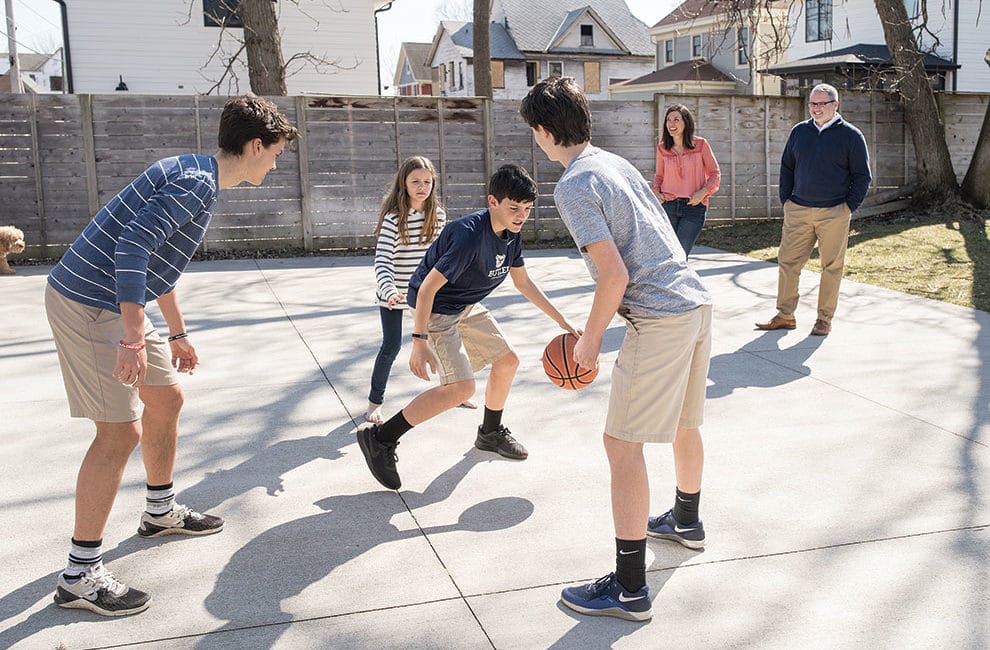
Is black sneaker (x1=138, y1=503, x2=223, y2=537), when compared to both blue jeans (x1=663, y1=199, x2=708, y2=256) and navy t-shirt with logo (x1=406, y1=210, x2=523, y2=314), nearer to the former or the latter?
navy t-shirt with logo (x1=406, y1=210, x2=523, y2=314)

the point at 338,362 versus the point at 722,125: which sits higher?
the point at 722,125

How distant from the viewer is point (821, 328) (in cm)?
805

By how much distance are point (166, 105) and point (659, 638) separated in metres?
11.9

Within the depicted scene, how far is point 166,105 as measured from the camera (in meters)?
13.3

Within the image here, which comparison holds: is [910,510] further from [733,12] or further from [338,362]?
[733,12]

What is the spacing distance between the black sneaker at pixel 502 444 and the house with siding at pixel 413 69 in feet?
202

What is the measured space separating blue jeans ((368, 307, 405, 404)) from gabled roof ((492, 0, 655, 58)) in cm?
4593

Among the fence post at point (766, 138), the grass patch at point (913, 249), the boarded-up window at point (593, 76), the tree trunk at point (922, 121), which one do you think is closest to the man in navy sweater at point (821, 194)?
the grass patch at point (913, 249)

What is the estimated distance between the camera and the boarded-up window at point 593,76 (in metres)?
51.6

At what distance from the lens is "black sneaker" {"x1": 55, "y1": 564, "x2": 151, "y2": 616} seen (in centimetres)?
341

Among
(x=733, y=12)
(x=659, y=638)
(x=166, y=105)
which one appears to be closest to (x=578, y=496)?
(x=659, y=638)

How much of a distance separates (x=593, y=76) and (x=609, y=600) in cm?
5078

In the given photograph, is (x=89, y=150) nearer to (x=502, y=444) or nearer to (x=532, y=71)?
(x=502, y=444)

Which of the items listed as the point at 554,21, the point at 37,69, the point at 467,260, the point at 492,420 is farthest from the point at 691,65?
the point at 37,69
